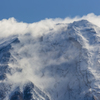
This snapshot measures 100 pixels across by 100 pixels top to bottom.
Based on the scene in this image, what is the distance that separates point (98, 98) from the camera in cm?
19788

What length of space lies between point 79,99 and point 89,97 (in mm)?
6729

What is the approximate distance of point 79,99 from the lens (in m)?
200

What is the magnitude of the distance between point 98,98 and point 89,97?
589 centimetres

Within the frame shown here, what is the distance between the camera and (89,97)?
652ft

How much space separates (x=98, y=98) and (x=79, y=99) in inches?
491
